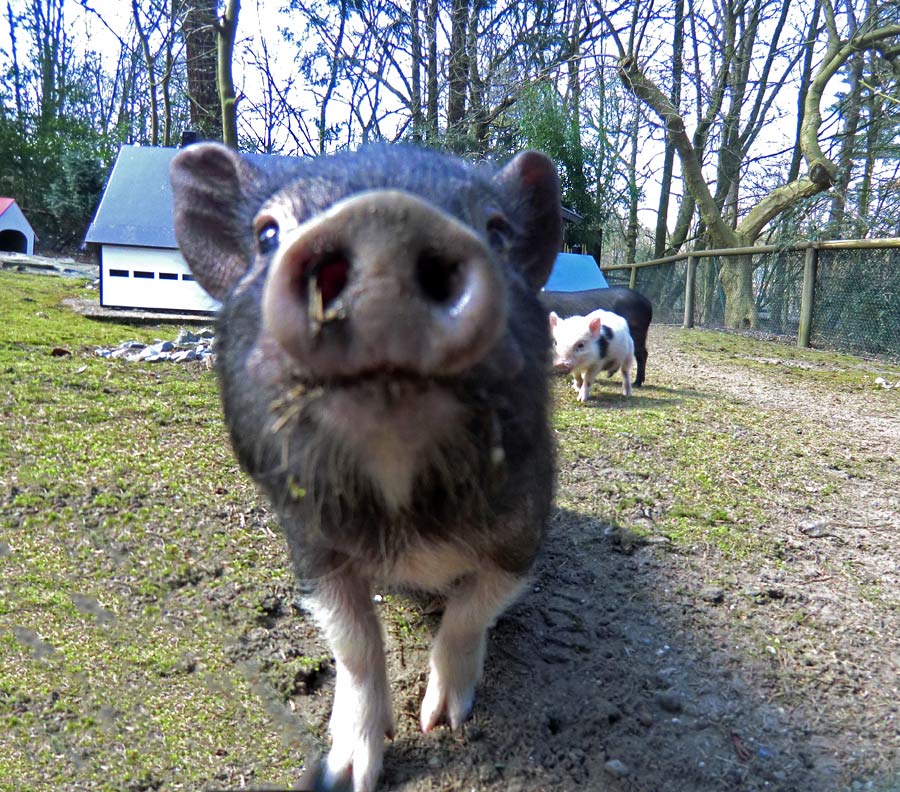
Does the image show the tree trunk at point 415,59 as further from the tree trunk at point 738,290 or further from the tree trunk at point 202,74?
the tree trunk at point 738,290

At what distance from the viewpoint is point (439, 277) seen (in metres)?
1.02

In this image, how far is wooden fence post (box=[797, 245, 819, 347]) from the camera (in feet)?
35.8

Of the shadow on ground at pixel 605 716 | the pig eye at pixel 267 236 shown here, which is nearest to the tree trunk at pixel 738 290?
the shadow on ground at pixel 605 716

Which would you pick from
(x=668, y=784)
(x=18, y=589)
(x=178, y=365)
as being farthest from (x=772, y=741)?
(x=178, y=365)

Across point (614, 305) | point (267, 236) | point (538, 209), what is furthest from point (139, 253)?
point (267, 236)

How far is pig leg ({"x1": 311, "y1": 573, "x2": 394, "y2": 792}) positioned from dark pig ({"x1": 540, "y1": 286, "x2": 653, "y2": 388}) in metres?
6.01

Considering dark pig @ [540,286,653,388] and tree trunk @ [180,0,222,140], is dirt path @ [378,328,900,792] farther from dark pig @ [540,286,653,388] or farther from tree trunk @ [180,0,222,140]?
tree trunk @ [180,0,222,140]

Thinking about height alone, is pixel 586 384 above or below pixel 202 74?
below

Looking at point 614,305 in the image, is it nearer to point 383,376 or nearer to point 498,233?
point 498,233

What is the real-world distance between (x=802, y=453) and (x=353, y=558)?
11.7ft

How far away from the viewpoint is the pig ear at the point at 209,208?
6.48 feet

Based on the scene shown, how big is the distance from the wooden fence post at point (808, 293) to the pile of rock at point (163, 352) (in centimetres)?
889

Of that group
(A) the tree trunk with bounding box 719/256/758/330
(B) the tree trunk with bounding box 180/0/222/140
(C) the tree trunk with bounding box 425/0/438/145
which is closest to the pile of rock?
(B) the tree trunk with bounding box 180/0/222/140

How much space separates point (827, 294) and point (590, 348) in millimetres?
6375
